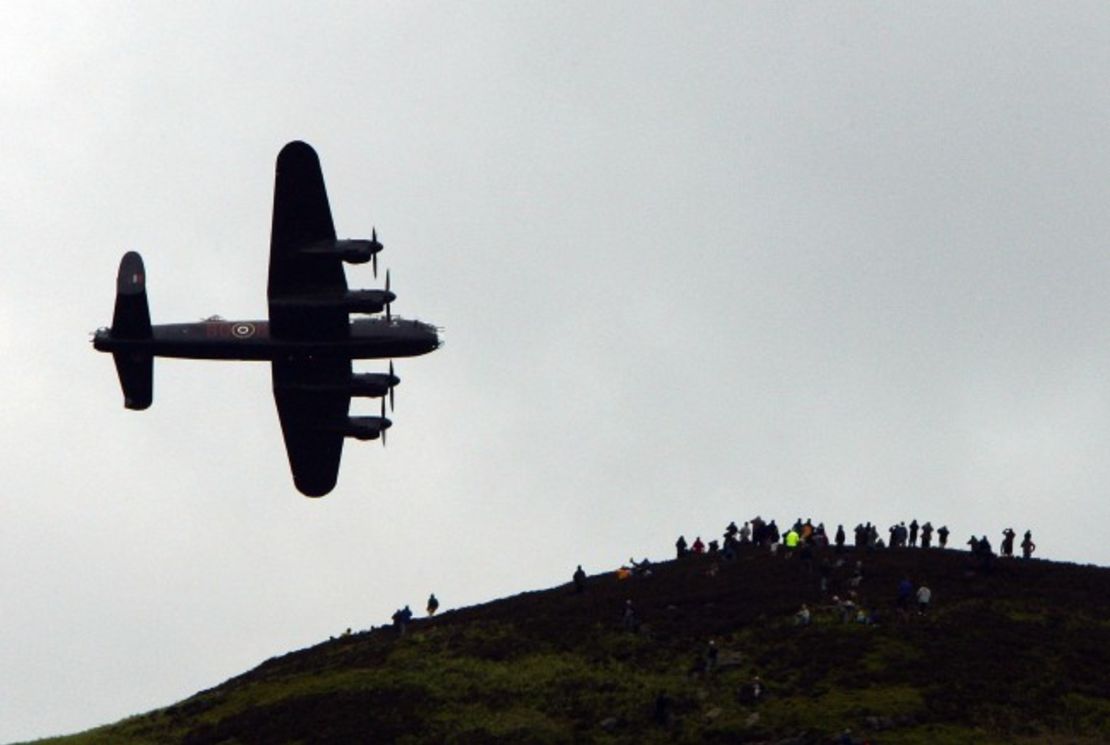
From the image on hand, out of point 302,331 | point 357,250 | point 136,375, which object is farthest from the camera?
point 136,375

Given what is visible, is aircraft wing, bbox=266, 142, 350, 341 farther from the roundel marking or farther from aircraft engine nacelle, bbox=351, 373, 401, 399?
aircraft engine nacelle, bbox=351, 373, 401, 399

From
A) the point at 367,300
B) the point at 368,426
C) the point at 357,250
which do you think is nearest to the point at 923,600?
the point at 368,426

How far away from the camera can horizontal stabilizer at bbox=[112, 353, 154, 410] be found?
80.4m

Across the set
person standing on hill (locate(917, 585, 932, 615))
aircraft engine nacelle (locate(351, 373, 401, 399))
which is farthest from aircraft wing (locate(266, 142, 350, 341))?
person standing on hill (locate(917, 585, 932, 615))

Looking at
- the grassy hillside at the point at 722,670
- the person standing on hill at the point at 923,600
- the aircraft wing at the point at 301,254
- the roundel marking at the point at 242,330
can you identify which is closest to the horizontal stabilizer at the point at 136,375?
the roundel marking at the point at 242,330

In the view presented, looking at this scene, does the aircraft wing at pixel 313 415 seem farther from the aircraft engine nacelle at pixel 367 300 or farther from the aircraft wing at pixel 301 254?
the aircraft engine nacelle at pixel 367 300

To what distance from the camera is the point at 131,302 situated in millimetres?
79438

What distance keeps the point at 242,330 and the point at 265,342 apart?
1.03 meters

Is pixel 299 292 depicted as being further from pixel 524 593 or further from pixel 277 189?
pixel 524 593

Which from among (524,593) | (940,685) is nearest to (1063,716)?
(940,685)

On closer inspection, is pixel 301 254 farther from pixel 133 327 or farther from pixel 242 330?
pixel 133 327

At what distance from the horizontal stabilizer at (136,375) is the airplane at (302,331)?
0.04m

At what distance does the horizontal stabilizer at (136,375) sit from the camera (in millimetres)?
80375

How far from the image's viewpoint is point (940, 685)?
249 ft
